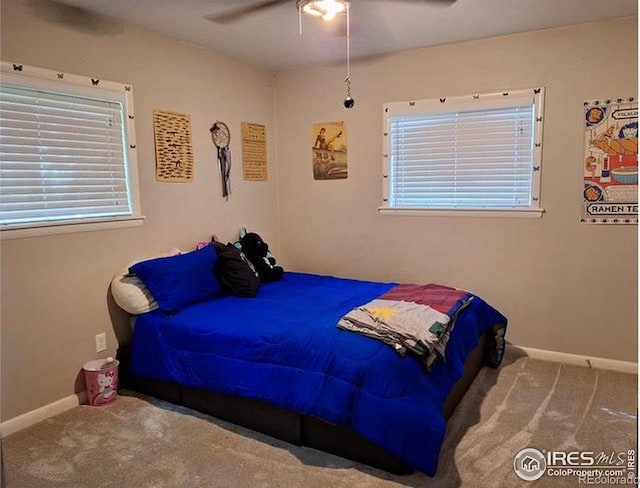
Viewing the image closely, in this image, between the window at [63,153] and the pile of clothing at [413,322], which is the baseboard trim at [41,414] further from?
the pile of clothing at [413,322]

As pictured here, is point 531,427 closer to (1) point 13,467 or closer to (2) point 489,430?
(2) point 489,430

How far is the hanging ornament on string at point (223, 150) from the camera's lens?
150 inches

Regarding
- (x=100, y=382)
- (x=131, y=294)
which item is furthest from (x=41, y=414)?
(x=131, y=294)

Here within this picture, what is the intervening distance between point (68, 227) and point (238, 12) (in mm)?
1716

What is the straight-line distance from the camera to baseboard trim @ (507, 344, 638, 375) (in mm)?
3236

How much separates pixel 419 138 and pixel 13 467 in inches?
136

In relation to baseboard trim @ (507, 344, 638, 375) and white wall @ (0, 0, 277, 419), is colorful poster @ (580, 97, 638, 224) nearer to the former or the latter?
baseboard trim @ (507, 344, 638, 375)

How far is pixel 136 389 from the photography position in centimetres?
304

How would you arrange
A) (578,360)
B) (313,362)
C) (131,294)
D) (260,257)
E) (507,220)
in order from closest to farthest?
1. (313,362)
2. (131,294)
3. (578,360)
4. (507,220)
5. (260,257)

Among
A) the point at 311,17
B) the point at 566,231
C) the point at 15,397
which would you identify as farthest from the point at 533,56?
the point at 15,397

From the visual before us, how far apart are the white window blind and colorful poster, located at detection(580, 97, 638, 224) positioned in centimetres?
324

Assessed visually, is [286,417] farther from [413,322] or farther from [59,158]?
[59,158]

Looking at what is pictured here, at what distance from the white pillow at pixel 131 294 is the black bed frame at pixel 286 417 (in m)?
0.36

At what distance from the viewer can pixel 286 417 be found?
242 cm
